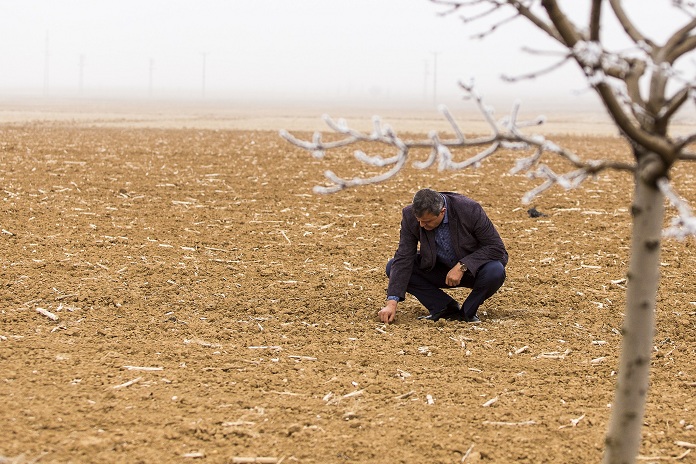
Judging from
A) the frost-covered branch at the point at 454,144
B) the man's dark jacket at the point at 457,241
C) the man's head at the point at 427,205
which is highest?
the frost-covered branch at the point at 454,144

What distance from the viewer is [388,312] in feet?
20.6

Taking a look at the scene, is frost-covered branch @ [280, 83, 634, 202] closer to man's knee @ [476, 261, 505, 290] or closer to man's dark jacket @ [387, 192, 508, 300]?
man's dark jacket @ [387, 192, 508, 300]

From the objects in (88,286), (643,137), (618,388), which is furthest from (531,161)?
(88,286)

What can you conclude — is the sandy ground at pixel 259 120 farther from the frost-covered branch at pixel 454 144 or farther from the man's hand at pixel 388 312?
the frost-covered branch at pixel 454 144

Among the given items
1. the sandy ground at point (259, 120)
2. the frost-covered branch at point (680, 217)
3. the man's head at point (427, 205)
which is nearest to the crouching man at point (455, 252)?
the man's head at point (427, 205)

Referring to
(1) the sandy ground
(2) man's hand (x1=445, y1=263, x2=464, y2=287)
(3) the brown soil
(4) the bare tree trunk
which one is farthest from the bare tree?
(2) man's hand (x1=445, y1=263, x2=464, y2=287)

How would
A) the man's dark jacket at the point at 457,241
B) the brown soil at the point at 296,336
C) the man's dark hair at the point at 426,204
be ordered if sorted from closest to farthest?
1. the brown soil at the point at 296,336
2. the man's dark hair at the point at 426,204
3. the man's dark jacket at the point at 457,241

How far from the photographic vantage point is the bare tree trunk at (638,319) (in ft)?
9.16

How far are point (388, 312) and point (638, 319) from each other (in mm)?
3467

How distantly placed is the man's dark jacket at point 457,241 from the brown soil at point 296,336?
42 cm

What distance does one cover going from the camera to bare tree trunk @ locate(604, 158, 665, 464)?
9.16 feet

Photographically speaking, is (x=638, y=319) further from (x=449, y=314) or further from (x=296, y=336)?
(x=449, y=314)

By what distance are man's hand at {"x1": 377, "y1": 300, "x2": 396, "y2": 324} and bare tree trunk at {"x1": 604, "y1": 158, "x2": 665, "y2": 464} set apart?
3197 mm

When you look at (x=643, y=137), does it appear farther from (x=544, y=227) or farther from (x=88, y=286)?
(x=544, y=227)
